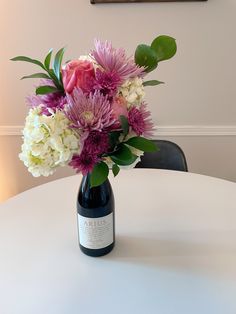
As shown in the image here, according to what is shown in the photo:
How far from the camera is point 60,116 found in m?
0.70

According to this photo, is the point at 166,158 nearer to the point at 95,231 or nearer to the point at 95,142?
the point at 95,231

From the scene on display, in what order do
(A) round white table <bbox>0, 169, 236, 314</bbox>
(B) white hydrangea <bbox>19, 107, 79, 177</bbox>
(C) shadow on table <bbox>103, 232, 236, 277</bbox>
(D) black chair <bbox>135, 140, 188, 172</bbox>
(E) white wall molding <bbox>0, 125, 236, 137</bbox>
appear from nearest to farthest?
(B) white hydrangea <bbox>19, 107, 79, 177</bbox> → (A) round white table <bbox>0, 169, 236, 314</bbox> → (C) shadow on table <bbox>103, 232, 236, 277</bbox> → (D) black chair <bbox>135, 140, 188, 172</bbox> → (E) white wall molding <bbox>0, 125, 236, 137</bbox>

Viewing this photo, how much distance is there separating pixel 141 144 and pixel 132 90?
12 cm

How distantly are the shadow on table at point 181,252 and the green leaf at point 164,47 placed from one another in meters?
0.55

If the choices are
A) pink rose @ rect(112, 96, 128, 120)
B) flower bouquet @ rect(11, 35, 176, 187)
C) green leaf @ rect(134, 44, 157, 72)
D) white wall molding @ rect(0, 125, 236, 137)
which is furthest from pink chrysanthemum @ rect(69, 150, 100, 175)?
white wall molding @ rect(0, 125, 236, 137)

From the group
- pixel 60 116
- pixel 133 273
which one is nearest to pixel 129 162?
pixel 60 116

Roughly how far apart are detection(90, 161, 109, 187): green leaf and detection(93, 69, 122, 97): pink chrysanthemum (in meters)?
0.16

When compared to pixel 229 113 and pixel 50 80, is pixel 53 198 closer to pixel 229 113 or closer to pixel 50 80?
pixel 50 80

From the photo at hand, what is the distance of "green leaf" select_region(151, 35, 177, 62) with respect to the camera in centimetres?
76

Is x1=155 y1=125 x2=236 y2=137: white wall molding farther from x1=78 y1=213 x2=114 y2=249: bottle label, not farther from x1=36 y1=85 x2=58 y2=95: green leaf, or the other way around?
x1=36 y1=85 x2=58 y2=95: green leaf

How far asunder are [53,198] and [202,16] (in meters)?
1.34

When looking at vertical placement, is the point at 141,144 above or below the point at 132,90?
below

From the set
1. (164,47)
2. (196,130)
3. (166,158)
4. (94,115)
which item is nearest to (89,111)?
(94,115)

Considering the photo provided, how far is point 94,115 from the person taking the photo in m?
0.70
